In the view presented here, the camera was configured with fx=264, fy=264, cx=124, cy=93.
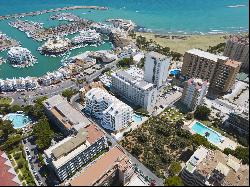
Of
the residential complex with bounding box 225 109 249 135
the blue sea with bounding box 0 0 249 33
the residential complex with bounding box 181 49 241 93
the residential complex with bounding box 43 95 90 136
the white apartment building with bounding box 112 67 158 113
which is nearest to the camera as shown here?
the residential complex with bounding box 43 95 90 136

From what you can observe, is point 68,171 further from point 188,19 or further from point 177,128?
→ point 188,19

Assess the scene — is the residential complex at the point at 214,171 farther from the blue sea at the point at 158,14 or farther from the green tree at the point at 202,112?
the blue sea at the point at 158,14

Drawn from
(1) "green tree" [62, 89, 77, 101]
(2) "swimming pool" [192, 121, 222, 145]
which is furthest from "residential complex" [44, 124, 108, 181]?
(2) "swimming pool" [192, 121, 222, 145]

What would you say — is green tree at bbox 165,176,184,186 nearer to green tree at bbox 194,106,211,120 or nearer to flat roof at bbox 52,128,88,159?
flat roof at bbox 52,128,88,159

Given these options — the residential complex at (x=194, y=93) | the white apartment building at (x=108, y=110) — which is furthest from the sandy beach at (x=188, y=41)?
the white apartment building at (x=108, y=110)

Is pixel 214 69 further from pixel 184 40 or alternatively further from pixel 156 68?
pixel 184 40

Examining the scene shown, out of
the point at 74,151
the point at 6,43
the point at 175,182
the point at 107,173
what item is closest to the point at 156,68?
the point at 74,151

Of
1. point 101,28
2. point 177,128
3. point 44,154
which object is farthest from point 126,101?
point 101,28
